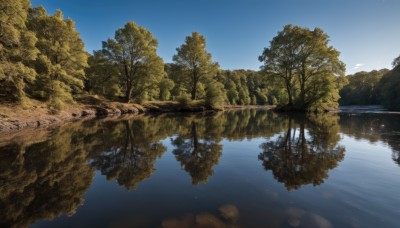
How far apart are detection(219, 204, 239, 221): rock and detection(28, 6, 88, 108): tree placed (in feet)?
83.7

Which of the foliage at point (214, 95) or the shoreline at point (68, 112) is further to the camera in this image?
the foliage at point (214, 95)

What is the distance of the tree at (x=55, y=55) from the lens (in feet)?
78.5

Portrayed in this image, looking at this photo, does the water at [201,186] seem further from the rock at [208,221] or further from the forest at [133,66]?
the forest at [133,66]

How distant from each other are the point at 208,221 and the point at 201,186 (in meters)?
1.78

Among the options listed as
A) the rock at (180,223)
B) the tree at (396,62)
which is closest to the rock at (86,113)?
the rock at (180,223)

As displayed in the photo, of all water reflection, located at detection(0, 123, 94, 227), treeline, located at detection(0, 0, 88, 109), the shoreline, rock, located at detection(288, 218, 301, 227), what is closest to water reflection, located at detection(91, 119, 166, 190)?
water reflection, located at detection(0, 123, 94, 227)

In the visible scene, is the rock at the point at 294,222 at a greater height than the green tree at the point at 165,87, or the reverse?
the green tree at the point at 165,87

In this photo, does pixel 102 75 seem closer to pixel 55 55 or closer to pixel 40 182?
pixel 55 55

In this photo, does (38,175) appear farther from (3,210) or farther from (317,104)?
(317,104)

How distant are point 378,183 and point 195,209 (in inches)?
205

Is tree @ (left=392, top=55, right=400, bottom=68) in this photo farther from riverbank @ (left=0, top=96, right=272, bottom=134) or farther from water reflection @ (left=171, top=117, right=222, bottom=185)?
water reflection @ (left=171, top=117, right=222, bottom=185)

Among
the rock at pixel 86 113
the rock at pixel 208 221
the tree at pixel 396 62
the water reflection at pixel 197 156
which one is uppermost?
the tree at pixel 396 62

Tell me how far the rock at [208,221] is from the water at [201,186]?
0.06ft

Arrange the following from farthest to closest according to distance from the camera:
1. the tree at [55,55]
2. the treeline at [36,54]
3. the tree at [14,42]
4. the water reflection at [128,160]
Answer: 1. the tree at [55,55]
2. the treeline at [36,54]
3. the tree at [14,42]
4. the water reflection at [128,160]
